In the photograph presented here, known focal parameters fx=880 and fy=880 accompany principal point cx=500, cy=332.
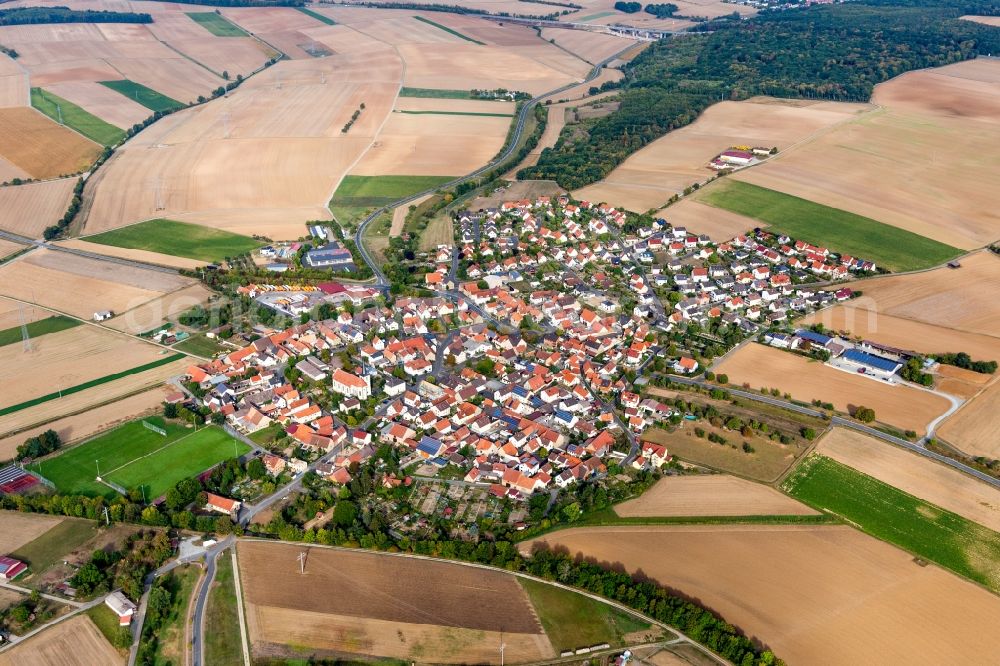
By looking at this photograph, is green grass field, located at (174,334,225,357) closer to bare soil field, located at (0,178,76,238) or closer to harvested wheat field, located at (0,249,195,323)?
harvested wheat field, located at (0,249,195,323)

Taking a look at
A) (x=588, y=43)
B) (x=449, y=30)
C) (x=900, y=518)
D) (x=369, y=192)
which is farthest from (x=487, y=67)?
(x=900, y=518)

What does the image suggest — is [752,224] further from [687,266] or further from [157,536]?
[157,536]

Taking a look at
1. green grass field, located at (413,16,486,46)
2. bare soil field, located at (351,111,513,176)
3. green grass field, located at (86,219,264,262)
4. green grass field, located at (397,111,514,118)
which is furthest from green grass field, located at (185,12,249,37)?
green grass field, located at (86,219,264,262)

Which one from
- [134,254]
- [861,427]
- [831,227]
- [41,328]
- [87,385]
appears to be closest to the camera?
[861,427]

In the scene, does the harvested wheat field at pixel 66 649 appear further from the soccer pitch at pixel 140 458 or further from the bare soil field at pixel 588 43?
the bare soil field at pixel 588 43

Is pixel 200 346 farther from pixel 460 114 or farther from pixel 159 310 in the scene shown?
pixel 460 114

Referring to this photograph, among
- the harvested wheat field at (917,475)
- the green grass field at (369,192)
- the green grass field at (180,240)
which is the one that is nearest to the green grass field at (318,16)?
the green grass field at (369,192)
